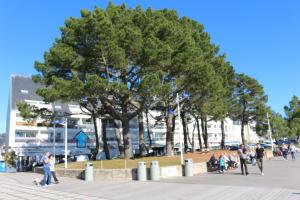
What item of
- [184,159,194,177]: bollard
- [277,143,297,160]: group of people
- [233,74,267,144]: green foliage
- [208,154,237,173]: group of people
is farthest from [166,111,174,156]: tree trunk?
[233,74,267,144]: green foliage

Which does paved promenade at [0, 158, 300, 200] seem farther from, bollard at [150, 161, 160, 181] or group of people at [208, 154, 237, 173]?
group of people at [208, 154, 237, 173]

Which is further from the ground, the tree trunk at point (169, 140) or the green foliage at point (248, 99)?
the green foliage at point (248, 99)

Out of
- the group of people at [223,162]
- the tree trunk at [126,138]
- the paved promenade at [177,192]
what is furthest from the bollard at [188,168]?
the tree trunk at [126,138]

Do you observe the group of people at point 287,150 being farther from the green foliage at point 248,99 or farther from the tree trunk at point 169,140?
the green foliage at point 248,99

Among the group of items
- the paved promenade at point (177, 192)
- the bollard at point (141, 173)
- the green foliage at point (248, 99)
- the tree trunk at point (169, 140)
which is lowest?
the paved promenade at point (177, 192)

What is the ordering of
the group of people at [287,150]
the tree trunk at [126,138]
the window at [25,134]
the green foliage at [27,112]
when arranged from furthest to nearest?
the window at [25,134]
the group of people at [287,150]
the tree trunk at [126,138]
the green foliage at [27,112]

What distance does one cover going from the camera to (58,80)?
24219 mm

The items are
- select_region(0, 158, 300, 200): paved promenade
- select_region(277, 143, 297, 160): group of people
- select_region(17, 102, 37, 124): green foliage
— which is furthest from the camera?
select_region(277, 143, 297, 160): group of people

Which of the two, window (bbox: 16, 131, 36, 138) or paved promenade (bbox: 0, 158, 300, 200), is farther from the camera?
window (bbox: 16, 131, 36, 138)

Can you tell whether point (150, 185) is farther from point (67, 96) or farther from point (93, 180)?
point (67, 96)

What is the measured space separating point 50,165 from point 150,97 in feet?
31.5

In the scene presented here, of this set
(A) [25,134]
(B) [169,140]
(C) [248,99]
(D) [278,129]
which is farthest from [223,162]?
(D) [278,129]

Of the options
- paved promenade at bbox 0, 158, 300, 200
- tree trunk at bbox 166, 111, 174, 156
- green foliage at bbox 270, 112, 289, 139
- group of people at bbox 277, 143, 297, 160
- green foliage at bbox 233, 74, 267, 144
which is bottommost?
paved promenade at bbox 0, 158, 300, 200

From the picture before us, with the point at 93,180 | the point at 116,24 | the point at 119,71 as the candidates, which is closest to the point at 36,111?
the point at 119,71
